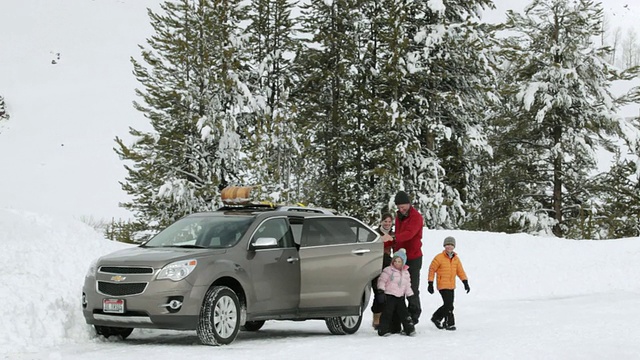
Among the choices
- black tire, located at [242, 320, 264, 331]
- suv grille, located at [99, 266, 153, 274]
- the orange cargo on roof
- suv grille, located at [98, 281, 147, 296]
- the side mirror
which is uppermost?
the orange cargo on roof

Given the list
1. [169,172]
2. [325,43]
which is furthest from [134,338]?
[325,43]

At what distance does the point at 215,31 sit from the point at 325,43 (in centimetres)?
518

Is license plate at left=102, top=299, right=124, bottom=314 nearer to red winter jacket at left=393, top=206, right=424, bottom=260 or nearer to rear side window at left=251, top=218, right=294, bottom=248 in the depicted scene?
rear side window at left=251, top=218, right=294, bottom=248

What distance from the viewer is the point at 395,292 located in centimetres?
1157

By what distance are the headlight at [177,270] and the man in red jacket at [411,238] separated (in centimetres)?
384

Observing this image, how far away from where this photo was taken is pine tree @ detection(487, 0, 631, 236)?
31.2 meters

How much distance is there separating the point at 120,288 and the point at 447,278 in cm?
528

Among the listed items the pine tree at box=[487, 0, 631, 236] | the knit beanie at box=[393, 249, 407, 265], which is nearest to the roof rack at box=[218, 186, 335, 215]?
the knit beanie at box=[393, 249, 407, 265]

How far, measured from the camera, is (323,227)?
1164 cm

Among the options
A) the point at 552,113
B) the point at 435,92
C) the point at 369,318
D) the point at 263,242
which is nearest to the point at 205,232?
the point at 263,242

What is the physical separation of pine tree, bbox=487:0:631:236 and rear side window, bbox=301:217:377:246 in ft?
66.3

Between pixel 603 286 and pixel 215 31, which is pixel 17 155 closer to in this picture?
pixel 215 31

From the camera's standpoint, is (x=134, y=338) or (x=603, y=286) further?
(x=603, y=286)

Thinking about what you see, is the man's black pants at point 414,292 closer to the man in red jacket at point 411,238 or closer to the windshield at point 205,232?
the man in red jacket at point 411,238
